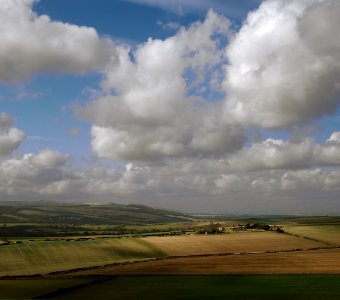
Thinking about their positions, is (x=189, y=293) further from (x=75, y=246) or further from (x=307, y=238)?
(x=307, y=238)

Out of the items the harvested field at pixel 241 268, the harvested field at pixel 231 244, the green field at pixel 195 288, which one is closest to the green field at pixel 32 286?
the green field at pixel 195 288

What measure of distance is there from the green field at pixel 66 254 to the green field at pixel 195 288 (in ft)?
93.4

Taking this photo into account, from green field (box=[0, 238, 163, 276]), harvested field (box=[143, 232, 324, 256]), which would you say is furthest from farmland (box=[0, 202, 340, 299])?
harvested field (box=[143, 232, 324, 256])

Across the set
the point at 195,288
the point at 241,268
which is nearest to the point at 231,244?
the point at 241,268

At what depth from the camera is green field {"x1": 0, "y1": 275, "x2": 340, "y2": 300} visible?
57062 mm

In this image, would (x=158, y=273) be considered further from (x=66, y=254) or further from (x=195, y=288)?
(x=66, y=254)

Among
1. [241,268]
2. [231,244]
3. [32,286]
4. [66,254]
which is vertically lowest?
[32,286]

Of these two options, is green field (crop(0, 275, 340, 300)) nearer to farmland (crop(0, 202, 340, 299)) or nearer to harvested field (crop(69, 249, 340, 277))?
farmland (crop(0, 202, 340, 299))

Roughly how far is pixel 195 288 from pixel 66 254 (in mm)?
64157

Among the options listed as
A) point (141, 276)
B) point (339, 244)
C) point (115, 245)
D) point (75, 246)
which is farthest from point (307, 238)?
point (141, 276)

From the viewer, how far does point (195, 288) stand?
63906mm

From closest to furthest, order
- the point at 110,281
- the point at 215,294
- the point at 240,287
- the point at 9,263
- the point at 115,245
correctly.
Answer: the point at 215,294 < the point at 240,287 < the point at 110,281 < the point at 9,263 < the point at 115,245

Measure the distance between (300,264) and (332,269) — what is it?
Answer: 10478 millimetres

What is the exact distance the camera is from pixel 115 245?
14312 cm
